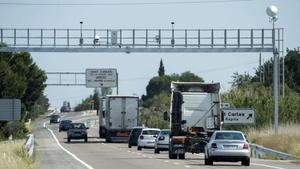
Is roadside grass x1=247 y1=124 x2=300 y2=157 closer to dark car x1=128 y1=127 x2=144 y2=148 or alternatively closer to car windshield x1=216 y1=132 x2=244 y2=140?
car windshield x1=216 y1=132 x2=244 y2=140

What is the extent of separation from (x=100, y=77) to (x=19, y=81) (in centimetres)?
1407

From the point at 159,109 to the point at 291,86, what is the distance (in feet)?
56.4

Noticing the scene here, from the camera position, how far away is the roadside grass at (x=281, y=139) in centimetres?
4653

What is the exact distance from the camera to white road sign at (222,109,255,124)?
2279 inches

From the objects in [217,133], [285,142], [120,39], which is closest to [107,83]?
[120,39]

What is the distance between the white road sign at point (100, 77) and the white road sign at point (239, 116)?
134 feet

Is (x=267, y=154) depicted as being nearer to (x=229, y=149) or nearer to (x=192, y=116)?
(x=192, y=116)

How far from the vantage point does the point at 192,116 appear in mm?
43062

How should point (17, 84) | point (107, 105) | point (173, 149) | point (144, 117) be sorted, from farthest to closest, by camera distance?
point (144, 117)
point (17, 84)
point (107, 105)
point (173, 149)

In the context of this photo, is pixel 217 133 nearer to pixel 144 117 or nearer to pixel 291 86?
pixel 144 117

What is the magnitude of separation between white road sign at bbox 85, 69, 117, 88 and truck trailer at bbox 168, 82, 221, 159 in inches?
2158

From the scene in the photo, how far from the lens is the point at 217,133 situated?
37344mm

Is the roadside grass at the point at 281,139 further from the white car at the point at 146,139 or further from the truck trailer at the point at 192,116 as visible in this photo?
→ the white car at the point at 146,139

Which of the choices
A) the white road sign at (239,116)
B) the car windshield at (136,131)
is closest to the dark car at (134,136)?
the car windshield at (136,131)
